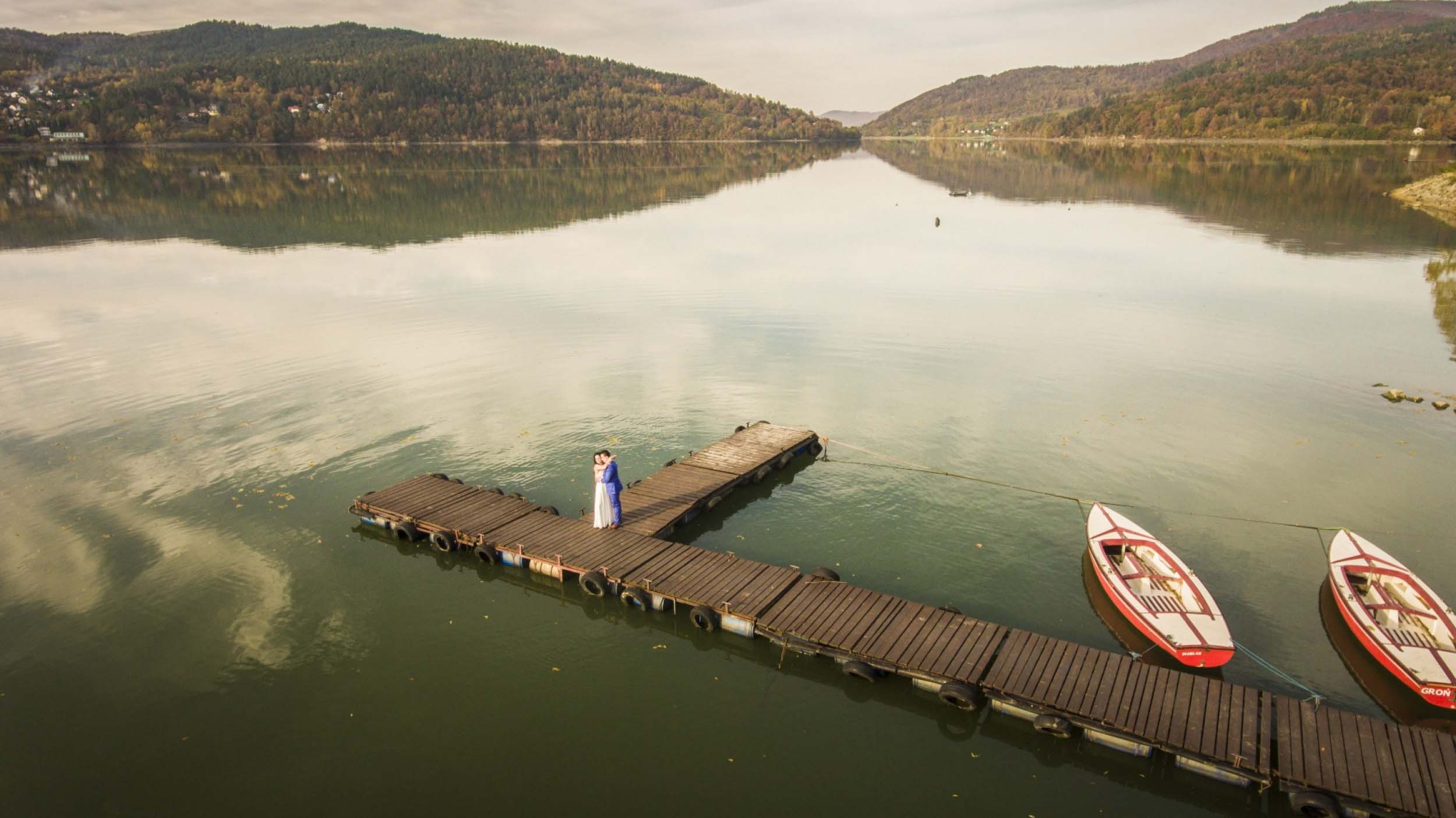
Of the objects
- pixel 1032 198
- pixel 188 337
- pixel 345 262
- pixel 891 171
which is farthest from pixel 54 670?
pixel 891 171

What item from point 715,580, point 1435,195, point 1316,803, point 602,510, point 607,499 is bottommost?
point 1316,803

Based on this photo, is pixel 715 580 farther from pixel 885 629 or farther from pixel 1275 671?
pixel 1275 671

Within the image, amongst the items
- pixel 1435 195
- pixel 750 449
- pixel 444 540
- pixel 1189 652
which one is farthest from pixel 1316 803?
pixel 1435 195

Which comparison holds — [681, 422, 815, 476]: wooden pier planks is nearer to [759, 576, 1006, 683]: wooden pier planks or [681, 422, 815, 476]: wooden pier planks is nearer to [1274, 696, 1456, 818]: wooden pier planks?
[759, 576, 1006, 683]: wooden pier planks

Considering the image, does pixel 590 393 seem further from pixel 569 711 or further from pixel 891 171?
pixel 891 171

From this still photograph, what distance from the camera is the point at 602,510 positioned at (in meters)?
19.8

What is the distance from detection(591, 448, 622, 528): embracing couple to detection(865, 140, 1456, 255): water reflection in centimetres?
6573

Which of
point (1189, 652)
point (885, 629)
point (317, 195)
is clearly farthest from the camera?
point (317, 195)

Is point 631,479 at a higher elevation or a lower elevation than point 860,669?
higher

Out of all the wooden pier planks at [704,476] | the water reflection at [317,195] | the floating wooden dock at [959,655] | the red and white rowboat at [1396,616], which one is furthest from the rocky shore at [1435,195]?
the floating wooden dock at [959,655]

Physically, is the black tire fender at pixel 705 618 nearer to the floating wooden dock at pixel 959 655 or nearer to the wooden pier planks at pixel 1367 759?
the floating wooden dock at pixel 959 655

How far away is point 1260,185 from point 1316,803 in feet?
414

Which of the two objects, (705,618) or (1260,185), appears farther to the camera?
(1260,185)

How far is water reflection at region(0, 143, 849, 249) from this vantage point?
2734 inches
